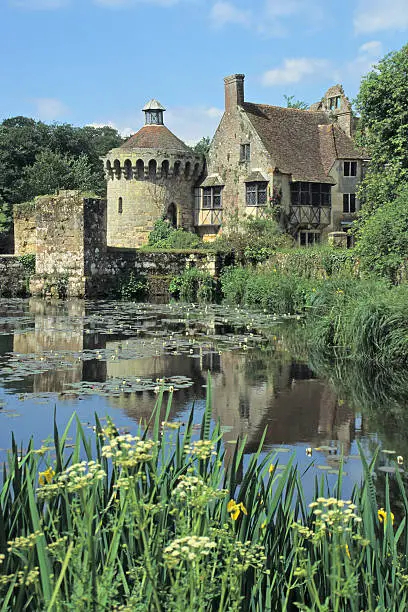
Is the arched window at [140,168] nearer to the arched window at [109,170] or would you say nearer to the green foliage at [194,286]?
the arched window at [109,170]

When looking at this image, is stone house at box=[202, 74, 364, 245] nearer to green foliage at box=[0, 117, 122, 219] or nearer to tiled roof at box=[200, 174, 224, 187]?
tiled roof at box=[200, 174, 224, 187]

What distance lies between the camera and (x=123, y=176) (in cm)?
4394

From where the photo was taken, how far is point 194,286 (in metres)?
26.3

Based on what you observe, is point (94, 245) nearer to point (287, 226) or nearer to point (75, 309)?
point (75, 309)

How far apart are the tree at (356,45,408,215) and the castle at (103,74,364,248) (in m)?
8.22

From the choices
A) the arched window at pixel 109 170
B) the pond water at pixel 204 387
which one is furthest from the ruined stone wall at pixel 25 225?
the arched window at pixel 109 170

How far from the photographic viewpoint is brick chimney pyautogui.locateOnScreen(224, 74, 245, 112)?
42.9 m

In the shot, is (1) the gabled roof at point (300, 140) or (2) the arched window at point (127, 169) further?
(2) the arched window at point (127, 169)

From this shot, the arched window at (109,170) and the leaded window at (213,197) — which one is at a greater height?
the arched window at (109,170)

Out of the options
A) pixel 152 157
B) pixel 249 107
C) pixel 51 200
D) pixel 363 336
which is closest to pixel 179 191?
pixel 152 157

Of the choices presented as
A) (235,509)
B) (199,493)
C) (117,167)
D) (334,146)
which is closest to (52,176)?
(117,167)

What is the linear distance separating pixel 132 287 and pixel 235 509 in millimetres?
23122

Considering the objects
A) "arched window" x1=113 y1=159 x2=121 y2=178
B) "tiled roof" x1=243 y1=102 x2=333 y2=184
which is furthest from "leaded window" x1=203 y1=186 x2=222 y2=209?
"arched window" x1=113 y1=159 x2=121 y2=178

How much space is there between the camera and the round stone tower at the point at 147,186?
43312mm
